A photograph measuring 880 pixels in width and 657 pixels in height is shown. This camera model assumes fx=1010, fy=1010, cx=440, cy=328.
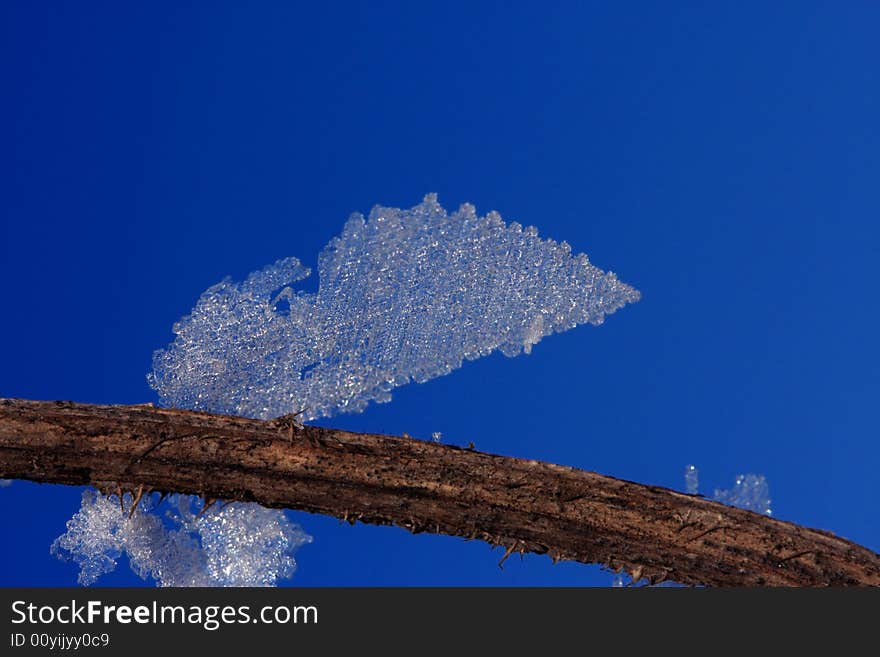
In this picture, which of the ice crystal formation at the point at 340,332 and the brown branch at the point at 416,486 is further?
the ice crystal formation at the point at 340,332

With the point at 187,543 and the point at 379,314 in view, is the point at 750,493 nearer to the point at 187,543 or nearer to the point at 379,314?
the point at 379,314

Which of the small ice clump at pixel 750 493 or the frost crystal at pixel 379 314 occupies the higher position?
the frost crystal at pixel 379 314

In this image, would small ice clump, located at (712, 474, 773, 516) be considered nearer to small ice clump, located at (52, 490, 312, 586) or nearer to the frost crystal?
the frost crystal

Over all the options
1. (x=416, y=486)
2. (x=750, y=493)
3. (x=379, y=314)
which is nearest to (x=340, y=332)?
(x=379, y=314)

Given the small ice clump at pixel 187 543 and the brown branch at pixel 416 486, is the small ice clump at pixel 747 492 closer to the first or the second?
the brown branch at pixel 416 486

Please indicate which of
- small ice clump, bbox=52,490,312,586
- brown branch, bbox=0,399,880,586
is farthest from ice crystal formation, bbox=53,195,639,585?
brown branch, bbox=0,399,880,586

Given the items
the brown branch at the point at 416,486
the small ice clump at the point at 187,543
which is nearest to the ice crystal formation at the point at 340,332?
the small ice clump at the point at 187,543
